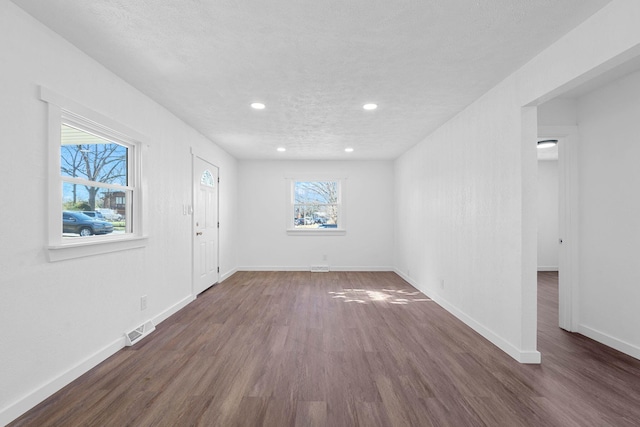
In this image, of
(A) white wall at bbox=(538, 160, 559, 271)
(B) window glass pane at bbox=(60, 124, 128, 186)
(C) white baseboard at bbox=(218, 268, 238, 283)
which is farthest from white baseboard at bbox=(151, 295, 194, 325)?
(A) white wall at bbox=(538, 160, 559, 271)

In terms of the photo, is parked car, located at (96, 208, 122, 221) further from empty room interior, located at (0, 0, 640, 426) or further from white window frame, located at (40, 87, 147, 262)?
white window frame, located at (40, 87, 147, 262)

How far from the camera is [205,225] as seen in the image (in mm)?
4922

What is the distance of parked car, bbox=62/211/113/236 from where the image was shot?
90.4 inches

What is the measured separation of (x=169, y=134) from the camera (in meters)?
3.73

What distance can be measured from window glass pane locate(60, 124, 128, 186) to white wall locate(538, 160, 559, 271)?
7.81 metres

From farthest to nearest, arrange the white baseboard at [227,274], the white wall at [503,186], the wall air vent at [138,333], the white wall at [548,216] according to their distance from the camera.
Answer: the white wall at [548,216] → the white baseboard at [227,274] → the wall air vent at [138,333] → the white wall at [503,186]

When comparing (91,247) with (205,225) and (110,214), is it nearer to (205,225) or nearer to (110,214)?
(110,214)

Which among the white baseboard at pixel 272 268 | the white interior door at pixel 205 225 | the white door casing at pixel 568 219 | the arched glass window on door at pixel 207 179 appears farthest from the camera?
the white baseboard at pixel 272 268

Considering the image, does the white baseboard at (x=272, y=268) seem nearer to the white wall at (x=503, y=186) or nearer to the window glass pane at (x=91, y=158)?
the white wall at (x=503, y=186)

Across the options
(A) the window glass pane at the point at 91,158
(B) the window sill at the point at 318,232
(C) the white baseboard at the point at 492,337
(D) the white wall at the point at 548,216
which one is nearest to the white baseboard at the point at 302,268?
(B) the window sill at the point at 318,232

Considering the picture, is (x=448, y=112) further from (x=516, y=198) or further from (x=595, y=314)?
(x=595, y=314)

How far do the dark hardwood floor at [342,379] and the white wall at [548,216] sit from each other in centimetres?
363

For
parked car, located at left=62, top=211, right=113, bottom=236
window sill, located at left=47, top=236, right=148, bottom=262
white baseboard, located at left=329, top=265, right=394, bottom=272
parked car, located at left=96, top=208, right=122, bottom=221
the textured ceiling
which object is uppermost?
the textured ceiling

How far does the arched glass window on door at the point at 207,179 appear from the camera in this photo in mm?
4825
